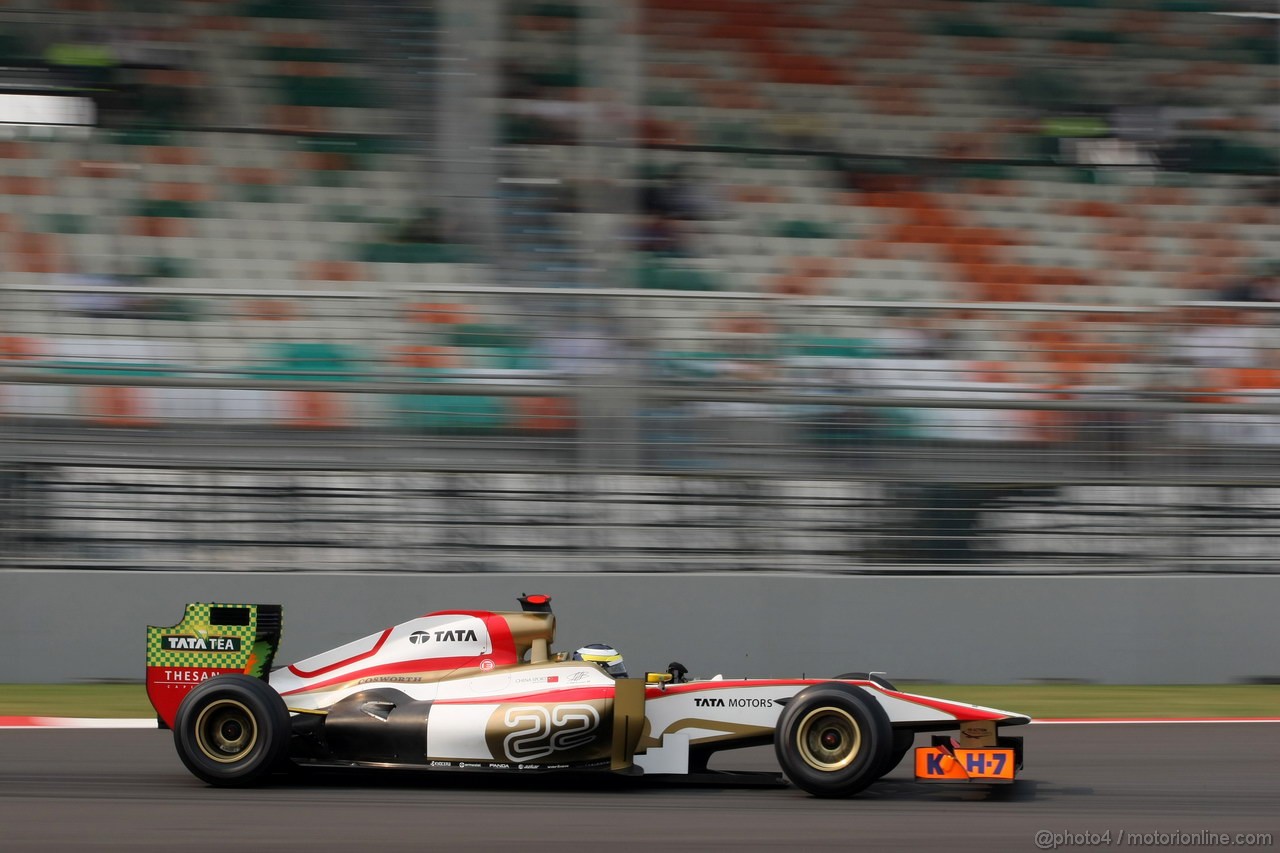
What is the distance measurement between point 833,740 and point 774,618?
3804 millimetres

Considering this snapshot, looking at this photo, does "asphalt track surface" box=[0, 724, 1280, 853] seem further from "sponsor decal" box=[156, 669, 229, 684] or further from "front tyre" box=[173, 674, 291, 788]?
"sponsor decal" box=[156, 669, 229, 684]

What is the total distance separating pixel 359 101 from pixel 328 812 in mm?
9014

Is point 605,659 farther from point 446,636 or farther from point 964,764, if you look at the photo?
point 964,764

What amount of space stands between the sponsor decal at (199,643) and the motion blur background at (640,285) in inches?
130

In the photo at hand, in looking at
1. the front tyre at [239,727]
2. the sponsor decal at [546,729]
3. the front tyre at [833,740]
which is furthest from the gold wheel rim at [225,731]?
the front tyre at [833,740]

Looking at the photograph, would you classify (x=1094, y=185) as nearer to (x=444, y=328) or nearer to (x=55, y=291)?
(x=444, y=328)

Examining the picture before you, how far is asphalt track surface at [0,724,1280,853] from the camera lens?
14.8 ft

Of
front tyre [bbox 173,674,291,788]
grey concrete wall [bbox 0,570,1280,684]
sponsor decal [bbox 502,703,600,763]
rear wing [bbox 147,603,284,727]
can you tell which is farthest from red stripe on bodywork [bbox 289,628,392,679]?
grey concrete wall [bbox 0,570,1280,684]

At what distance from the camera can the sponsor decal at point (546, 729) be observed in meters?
5.15

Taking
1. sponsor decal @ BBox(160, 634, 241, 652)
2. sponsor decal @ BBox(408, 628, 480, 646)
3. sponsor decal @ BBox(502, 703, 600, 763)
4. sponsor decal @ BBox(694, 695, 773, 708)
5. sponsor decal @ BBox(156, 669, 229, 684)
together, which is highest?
sponsor decal @ BBox(408, 628, 480, 646)

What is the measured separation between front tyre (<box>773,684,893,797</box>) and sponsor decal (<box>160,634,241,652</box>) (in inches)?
78.3

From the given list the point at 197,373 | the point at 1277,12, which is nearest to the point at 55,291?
the point at 197,373

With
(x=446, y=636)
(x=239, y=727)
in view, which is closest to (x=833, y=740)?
(x=446, y=636)

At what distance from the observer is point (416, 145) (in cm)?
1230
